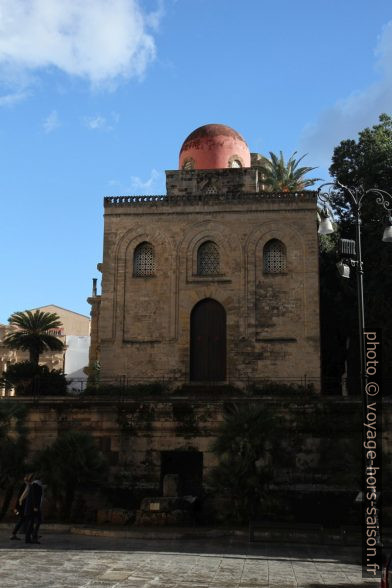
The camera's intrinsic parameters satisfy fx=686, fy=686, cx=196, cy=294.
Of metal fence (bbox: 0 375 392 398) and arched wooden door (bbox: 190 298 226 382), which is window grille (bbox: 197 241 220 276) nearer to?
arched wooden door (bbox: 190 298 226 382)

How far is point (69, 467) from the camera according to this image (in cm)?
1934

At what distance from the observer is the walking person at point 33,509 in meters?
14.8

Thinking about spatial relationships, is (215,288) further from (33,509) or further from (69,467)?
(33,509)

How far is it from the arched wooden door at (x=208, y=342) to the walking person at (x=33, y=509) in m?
13.0

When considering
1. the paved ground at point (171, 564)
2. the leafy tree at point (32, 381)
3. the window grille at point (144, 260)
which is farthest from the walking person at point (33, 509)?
the window grille at point (144, 260)

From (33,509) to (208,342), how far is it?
14143 mm

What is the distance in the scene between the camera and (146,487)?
2181cm

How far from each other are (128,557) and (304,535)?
4.78 m

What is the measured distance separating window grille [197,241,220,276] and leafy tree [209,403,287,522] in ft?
33.1

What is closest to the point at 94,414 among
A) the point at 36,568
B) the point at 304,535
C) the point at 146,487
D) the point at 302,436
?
the point at 146,487

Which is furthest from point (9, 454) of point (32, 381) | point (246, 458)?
point (32, 381)

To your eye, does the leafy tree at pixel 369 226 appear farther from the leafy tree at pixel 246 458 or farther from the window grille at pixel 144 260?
the leafy tree at pixel 246 458

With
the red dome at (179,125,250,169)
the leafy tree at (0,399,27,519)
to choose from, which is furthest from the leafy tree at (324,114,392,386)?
the leafy tree at (0,399,27,519)

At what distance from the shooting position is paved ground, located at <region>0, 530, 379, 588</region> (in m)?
10.6
